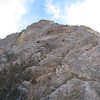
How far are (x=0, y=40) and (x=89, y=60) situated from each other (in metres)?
10.5

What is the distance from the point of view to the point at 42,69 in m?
14.5

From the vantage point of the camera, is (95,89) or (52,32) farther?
(52,32)

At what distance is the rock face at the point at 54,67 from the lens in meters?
12.0

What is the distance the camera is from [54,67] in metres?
14.7

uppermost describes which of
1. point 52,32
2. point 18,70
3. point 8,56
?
point 52,32

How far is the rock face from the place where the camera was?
12.0m

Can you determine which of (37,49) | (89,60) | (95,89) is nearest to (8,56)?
(37,49)

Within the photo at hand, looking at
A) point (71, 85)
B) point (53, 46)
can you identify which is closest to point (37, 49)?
point (53, 46)

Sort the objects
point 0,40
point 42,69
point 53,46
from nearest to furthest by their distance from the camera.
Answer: point 42,69 → point 53,46 → point 0,40

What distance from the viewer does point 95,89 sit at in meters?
11.7

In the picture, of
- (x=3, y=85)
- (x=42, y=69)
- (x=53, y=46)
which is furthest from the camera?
(x=53, y=46)

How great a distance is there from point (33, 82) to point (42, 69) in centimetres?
100

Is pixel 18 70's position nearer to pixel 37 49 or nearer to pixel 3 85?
pixel 3 85

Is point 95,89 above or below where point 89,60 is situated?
below
